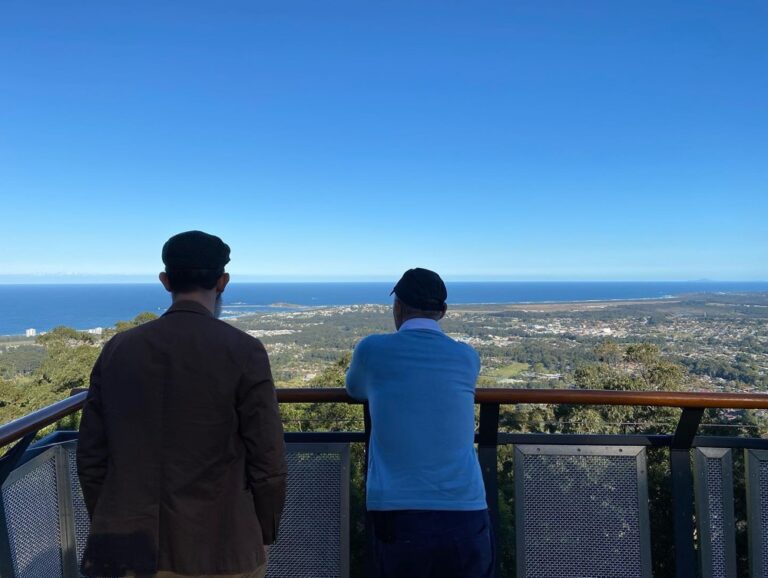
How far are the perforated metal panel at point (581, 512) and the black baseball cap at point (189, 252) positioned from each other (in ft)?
5.35

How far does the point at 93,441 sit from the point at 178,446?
0.24 metres

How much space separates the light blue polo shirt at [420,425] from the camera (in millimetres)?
1445

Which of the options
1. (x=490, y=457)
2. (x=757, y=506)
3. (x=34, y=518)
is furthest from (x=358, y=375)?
(x=757, y=506)

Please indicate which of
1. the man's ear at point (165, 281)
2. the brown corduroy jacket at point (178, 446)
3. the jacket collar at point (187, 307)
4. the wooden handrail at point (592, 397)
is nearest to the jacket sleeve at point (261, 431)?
the brown corduroy jacket at point (178, 446)

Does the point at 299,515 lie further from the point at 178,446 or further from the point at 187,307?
the point at 187,307

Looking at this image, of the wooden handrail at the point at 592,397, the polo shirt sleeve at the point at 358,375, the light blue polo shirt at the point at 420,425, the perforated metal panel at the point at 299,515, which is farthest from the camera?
the perforated metal panel at the point at 299,515

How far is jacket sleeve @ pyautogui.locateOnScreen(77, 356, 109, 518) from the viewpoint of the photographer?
4.01 ft

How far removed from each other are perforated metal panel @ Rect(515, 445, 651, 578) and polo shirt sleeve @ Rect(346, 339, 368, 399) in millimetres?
976

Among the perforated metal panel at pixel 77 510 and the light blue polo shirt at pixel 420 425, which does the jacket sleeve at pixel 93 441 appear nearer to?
the light blue polo shirt at pixel 420 425

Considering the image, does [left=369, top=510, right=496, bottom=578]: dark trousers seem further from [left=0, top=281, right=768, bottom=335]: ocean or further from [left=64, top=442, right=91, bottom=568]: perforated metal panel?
[left=64, top=442, right=91, bottom=568]: perforated metal panel

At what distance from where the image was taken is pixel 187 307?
123 centimetres

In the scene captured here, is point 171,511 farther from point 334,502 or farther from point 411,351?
point 334,502

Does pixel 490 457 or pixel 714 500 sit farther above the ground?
pixel 490 457

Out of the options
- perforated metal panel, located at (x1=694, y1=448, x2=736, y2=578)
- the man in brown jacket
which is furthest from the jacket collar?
perforated metal panel, located at (x1=694, y1=448, x2=736, y2=578)
